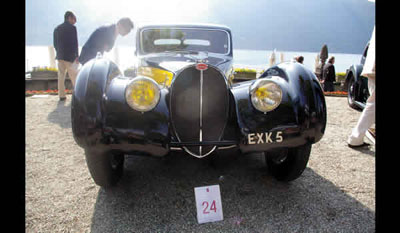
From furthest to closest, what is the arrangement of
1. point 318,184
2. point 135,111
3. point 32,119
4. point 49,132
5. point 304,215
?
point 32,119 → point 49,132 → point 318,184 → point 304,215 → point 135,111

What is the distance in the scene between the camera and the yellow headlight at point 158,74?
2.63 metres

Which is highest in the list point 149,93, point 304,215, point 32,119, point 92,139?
point 149,93

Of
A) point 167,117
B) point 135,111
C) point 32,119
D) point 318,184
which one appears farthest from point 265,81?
point 32,119

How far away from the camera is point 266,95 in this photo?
6.02 feet

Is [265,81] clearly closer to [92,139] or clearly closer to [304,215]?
[304,215]

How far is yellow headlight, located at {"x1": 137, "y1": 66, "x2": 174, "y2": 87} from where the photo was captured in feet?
8.63

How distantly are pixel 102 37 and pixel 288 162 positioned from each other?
382cm

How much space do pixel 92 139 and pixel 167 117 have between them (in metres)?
0.52

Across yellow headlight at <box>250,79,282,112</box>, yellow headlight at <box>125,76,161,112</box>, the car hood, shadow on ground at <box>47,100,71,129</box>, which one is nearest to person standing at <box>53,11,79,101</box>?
shadow on ground at <box>47,100,71,129</box>

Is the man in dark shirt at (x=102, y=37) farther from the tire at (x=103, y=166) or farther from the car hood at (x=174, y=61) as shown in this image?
the tire at (x=103, y=166)

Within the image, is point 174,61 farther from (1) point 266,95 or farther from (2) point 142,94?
(1) point 266,95

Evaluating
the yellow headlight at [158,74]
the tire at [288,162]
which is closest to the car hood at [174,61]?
the yellow headlight at [158,74]

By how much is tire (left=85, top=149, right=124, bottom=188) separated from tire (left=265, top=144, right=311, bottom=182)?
1.44 metres
